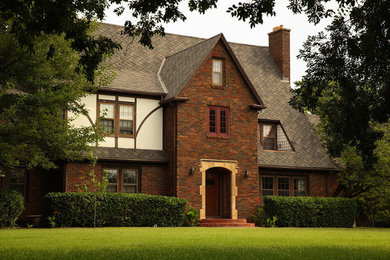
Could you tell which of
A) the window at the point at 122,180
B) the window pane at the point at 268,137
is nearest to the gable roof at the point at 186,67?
the window pane at the point at 268,137

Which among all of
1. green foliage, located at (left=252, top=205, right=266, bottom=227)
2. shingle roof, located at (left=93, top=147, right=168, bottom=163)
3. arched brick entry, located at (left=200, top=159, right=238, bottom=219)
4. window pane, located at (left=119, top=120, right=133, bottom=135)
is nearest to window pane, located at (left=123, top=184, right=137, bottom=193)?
shingle roof, located at (left=93, top=147, right=168, bottom=163)

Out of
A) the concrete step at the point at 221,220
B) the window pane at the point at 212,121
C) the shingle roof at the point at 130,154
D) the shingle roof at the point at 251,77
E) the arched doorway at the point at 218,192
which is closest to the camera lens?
the shingle roof at the point at 130,154

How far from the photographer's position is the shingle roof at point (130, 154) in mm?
27000

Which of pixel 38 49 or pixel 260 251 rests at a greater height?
A: pixel 38 49

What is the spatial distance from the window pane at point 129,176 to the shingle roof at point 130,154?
797 millimetres

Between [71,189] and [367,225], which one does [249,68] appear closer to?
[367,225]

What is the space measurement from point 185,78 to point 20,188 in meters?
9.18

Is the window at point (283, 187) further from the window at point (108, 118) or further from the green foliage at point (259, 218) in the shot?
the window at point (108, 118)

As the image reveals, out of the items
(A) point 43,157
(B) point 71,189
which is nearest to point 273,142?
(B) point 71,189

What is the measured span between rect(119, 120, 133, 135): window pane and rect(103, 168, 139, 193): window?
69.3 inches

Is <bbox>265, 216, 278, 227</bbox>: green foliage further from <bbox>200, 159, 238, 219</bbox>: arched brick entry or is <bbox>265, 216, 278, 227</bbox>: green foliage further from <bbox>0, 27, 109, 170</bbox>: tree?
<bbox>0, 27, 109, 170</bbox>: tree

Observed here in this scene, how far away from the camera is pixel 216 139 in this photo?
2866 cm

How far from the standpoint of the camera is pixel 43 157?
2192 cm

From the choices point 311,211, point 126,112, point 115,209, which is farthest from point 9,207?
point 311,211
